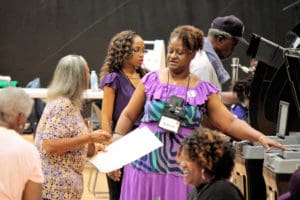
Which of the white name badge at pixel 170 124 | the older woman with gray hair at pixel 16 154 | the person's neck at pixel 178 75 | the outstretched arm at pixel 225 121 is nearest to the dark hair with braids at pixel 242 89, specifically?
the outstretched arm at pixel 225 121

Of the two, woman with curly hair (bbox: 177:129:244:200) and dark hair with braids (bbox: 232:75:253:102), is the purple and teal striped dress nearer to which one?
woman with curly hair (bbox: 177:129:244:200)

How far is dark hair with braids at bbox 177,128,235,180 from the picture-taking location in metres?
2.54

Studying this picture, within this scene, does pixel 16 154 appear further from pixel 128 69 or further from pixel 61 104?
pixel 128 69

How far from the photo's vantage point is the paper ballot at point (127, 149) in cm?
325

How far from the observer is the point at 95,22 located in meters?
9.51

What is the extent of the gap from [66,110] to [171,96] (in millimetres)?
659

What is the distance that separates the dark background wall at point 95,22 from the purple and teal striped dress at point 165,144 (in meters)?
6.22

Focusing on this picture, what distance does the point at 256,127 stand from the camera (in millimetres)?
3711

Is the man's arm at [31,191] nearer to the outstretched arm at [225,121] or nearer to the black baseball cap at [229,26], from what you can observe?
the outstretched arm at [225,121]

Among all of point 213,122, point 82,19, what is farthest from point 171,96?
point 82,19

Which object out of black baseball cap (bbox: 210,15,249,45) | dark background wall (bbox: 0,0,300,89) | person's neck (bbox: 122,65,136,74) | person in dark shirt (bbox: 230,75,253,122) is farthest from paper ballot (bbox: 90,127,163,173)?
dark background wall (bbox: 0,0,300,89)

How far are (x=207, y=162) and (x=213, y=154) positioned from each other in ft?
0.13

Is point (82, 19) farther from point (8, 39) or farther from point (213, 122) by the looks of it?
point (213, 122)

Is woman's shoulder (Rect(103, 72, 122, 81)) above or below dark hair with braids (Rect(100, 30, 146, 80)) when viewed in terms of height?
below
